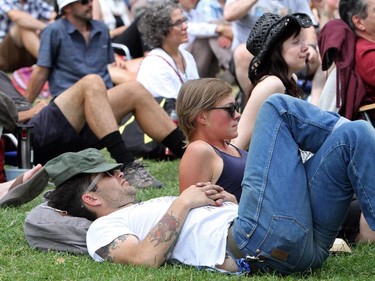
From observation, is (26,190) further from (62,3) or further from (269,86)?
(62,3)

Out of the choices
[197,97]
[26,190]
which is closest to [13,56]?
[26,190]

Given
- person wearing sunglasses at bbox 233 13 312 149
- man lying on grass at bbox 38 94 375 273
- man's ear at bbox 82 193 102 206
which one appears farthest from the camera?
person wearing sunglasses at bbox 233 13 312 149

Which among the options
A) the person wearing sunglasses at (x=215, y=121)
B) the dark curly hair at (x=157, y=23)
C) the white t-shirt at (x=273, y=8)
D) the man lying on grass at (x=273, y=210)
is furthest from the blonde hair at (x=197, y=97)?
the white t-shirt at (x=273, y=8)

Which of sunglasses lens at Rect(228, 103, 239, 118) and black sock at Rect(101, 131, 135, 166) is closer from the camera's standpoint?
sunglasses lens at Rect(228, 103, 239, 118)

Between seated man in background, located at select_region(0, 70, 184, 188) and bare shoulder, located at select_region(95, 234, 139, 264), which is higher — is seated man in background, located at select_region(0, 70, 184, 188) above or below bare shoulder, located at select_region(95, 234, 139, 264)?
below

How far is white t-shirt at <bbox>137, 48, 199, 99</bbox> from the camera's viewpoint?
29.5 ft

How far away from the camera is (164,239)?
175 inches

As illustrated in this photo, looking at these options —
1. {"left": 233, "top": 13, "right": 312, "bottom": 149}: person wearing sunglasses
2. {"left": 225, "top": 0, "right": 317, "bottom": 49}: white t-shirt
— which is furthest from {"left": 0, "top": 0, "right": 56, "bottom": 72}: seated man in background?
{"left": 233, "top": 13, "right": 312, "bottom": 149}: person wearing sunglasses

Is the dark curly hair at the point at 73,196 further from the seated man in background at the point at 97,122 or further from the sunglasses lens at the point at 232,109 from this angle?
the seated man in background at the point at 97,122

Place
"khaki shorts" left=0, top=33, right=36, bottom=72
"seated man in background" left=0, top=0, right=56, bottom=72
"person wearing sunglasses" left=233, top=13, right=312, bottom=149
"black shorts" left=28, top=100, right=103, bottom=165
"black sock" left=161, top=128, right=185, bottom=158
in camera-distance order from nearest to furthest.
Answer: "person wearing sunglasses" left=233, top=13, right=312, bottom=149, "black shorts" left=28, top=100, right=103, bottom=165, "black sock" left=161, top=128, right=185, bottom=158, "khaki shorts" left=0, top=33, right=36, bottom=72, "seated man in background" left=0, top=0, right=56, bottom=72

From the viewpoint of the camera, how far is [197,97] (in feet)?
17.1

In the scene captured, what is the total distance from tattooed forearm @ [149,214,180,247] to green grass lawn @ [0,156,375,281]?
156 mm

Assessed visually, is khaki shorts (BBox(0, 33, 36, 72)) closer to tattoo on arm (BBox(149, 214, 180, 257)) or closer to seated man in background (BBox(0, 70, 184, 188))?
seated man in background (BBox(0, 70, 184, 188))

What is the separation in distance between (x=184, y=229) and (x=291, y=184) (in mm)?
564
